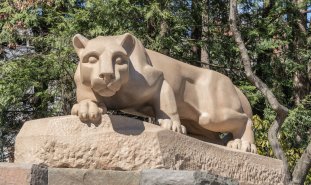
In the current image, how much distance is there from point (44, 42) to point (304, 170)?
5.07 m

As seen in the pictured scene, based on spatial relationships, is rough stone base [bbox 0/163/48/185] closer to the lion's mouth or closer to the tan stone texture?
the tan stone texture

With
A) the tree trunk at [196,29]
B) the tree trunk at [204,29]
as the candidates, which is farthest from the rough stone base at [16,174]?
the tree trunk at [204,29]

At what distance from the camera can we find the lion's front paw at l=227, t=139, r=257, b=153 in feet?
15.4

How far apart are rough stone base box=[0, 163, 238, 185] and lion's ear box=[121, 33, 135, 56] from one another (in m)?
0.88

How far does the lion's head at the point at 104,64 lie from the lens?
3.82m

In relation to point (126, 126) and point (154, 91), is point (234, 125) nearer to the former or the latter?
point (154, 91)

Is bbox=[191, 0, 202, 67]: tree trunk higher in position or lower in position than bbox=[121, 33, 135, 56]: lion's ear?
higher

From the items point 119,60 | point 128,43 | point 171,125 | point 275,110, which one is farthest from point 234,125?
point 275,110

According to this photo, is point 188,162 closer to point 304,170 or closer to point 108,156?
point 108,156

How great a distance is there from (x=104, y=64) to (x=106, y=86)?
5.7 inches

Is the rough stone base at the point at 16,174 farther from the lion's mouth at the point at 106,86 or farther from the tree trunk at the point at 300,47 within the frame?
the tree trunk at the point at 300,47

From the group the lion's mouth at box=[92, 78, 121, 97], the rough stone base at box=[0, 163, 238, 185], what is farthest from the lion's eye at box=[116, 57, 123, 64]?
the rough stone base at box=[0, 163, 238, 185]

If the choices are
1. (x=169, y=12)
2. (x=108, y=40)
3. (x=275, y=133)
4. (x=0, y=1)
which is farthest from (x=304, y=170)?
(x=0, y=1)

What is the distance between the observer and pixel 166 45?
386 inches
